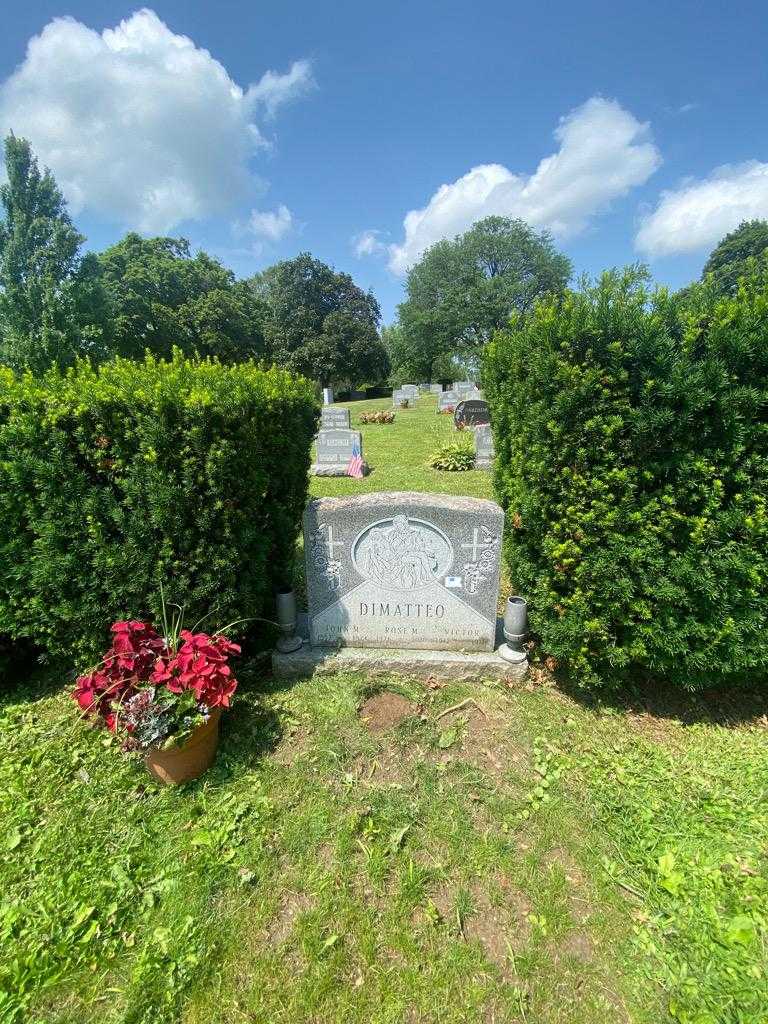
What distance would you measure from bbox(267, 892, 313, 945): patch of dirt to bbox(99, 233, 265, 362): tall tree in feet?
88.1

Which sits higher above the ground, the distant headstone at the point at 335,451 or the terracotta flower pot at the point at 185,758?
the distant headstone at the point at 335,451

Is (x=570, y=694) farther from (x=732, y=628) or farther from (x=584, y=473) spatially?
(x=584, y=473)

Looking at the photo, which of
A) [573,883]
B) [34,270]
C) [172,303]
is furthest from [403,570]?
[172,303]

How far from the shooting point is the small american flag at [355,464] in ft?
32.4

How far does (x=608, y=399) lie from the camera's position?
2.56 m

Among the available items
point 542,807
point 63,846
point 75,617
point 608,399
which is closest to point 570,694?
point 542,807

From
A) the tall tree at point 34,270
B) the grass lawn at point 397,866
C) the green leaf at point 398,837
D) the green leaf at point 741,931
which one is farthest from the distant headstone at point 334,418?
the tall tree at point 34,270

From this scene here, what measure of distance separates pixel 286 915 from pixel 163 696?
3.86ft

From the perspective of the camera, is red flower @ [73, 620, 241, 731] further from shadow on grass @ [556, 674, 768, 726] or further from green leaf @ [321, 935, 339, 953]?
shadow on grass @ [556, 674, 768, 726]

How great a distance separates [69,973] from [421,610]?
8.15 ft

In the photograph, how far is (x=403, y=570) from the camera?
3240mm

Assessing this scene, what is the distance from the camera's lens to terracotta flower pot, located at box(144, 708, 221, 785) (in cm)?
234

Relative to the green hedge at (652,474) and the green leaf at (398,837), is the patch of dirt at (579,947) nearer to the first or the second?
the green leaf at (398,837)

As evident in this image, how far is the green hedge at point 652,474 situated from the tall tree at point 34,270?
23.2 metres
